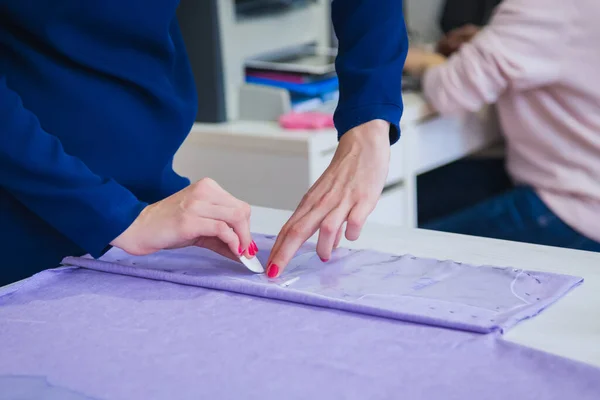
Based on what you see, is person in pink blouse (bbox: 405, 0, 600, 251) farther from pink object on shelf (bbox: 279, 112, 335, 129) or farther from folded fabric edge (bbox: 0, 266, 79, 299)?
folded fabric edge (bbox: 0, 266, 79, 299)

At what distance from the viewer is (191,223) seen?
91 cm

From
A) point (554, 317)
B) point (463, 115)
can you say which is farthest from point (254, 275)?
point (463, 115)

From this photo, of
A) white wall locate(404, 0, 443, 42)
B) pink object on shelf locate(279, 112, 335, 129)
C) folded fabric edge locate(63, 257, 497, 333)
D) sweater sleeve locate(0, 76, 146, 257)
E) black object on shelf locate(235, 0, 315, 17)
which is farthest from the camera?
white wall locate(404, 0, 443, 42)

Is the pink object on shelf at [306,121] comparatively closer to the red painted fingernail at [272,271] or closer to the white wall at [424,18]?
the white wall at [424,18]

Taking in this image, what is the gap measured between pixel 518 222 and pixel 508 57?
32cm

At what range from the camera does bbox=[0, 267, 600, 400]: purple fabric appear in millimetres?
665

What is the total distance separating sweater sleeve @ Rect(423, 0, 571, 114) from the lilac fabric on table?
2.99 ft

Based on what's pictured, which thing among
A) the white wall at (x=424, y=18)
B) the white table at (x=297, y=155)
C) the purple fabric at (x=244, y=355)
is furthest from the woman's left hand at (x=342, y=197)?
the white wall at (x=424, y=18)

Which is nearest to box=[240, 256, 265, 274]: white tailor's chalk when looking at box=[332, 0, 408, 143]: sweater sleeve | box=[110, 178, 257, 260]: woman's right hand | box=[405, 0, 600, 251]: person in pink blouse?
box=[110, 178, 257, 260]: woman's right hand

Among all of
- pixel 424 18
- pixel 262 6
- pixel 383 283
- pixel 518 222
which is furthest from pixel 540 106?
pixel 383 283

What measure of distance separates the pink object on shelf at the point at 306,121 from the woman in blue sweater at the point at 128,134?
2.21 ft

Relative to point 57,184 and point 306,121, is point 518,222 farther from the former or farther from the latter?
point 57,184

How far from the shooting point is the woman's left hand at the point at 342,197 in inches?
36.8

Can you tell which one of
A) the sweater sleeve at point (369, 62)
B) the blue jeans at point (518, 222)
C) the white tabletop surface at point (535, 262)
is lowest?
the blue jeans at point (518, 222)
